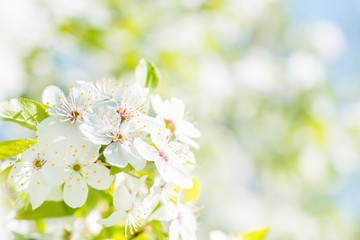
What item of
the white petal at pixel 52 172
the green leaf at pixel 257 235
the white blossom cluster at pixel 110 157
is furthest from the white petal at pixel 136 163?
the green leaf at pixel 257 235

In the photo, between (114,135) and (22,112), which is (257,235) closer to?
(114,135)

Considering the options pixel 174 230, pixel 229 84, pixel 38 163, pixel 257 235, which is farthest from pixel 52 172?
pixel 229 84

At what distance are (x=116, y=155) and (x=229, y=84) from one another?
Result: 1.92m

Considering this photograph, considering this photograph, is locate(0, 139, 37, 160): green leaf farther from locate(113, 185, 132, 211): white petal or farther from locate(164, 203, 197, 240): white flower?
locate(164, 203, 197, 240): white flower

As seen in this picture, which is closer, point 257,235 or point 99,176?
point 99,176

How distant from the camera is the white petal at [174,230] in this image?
2.26ft

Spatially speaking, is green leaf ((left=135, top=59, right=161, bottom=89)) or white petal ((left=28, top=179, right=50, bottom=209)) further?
green leaf ((left=135, top=59, right=161, bottom=89))

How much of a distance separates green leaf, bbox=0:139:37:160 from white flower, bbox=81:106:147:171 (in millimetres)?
101

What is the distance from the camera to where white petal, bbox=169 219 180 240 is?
690mm

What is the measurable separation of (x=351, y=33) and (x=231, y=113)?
2292 mm

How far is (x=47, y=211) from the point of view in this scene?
73 cm

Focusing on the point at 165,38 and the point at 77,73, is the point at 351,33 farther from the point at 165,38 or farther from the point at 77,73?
the point at 77,73

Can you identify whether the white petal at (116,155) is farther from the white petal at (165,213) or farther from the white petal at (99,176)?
the white petal at (165,213)

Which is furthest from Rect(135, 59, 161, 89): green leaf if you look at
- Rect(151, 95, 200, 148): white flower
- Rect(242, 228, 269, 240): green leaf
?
Rect(242, 228, 269, 240): green leaf
